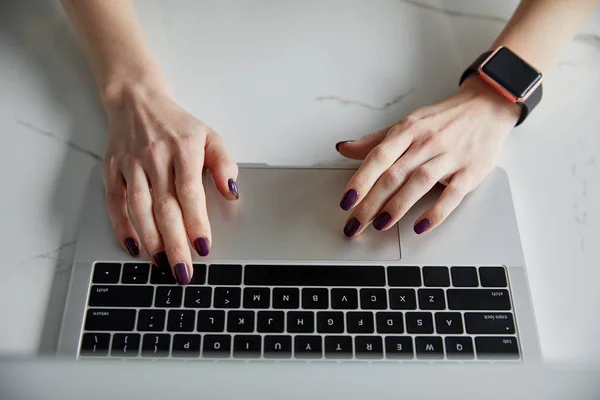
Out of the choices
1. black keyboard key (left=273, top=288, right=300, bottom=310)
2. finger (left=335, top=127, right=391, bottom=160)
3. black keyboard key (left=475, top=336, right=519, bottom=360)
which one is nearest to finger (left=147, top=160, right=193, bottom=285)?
black keyboard key (left=273, top=288, right=300, bottom=310)

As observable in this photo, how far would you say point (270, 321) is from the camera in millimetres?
538

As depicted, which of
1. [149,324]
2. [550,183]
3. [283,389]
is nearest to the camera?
[283,389]

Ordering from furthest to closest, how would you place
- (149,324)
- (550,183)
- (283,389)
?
1. (550,183)
2. (149,324)
3. (283,389)

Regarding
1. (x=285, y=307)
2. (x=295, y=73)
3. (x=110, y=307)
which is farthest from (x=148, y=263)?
(x=295, y=73)

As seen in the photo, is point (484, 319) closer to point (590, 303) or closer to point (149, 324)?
point (590, 303)

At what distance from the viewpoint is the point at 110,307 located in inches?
21.6

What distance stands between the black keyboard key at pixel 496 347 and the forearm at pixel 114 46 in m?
0.51

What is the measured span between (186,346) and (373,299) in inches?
8.2

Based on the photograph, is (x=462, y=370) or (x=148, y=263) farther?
(x=148, y=263)

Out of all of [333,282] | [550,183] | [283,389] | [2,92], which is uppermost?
[2,92]

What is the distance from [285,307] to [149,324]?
0.48ft

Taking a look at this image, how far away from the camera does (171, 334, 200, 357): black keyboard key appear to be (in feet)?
1.72

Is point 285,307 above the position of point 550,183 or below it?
below

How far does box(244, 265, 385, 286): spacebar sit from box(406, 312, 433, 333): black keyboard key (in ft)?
0.15
